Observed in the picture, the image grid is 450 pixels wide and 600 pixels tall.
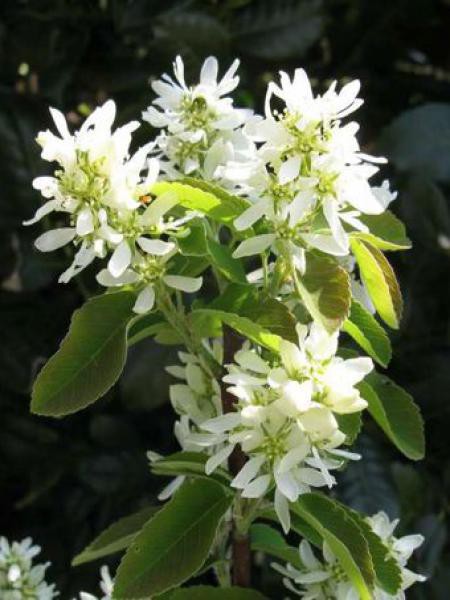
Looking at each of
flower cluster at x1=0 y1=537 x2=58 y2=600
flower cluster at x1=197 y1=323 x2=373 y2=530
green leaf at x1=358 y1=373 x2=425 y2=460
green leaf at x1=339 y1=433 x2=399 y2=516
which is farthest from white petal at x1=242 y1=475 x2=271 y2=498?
green leaf at x1=339 y1=433 x2=399 y2=516

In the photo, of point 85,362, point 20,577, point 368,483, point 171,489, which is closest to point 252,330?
point 85,362

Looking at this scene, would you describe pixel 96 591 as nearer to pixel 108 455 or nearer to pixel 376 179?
pixel 108 455

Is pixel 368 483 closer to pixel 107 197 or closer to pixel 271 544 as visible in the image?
pixel 271 544

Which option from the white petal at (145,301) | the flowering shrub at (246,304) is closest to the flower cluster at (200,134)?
the flowering shrub at (246,304)

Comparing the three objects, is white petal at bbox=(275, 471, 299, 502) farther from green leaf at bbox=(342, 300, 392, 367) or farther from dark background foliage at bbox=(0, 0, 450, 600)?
dark background foliage at bbox=(0, 0, 450, 600)

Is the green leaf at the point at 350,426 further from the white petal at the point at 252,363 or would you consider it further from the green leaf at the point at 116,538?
the green leaf at the point at 116,538

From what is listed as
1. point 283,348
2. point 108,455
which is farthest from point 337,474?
point 283,348
